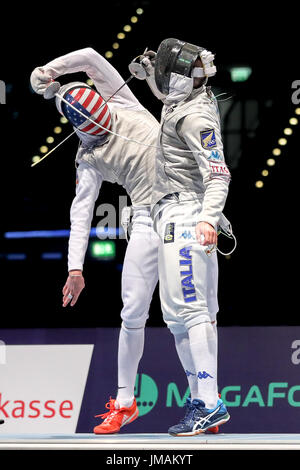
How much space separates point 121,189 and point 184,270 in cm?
221

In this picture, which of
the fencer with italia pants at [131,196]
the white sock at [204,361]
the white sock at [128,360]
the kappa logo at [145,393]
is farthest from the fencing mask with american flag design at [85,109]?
the kappa logo at [145,393]

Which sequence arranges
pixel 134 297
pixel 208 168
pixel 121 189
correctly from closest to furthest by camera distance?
1. pixel 208 168
2. pixel 134 297
3. pixel 121 189

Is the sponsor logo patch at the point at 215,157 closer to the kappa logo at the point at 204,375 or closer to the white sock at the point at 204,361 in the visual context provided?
the white sock at the point at 204,361

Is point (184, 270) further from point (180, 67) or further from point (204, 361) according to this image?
point (180, 67)

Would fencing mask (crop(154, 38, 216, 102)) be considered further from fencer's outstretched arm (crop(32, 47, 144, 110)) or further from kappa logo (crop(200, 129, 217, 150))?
fencer's outstretched arm (crop(32, 47, 144, 110))

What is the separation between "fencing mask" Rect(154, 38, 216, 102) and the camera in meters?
2.99

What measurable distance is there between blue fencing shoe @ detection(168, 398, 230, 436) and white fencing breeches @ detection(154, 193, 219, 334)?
0.28m

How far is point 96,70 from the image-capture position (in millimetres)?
3447

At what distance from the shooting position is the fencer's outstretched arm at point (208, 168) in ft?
9.16

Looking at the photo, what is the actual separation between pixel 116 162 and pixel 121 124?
0.17m

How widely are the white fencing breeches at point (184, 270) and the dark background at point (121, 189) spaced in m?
1.99

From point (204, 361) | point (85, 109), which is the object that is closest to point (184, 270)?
point (204, 361)
